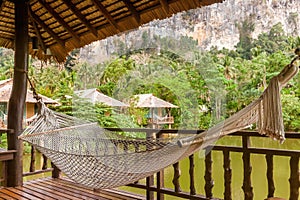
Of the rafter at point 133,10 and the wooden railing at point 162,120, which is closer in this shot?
the rafter at point 133,10

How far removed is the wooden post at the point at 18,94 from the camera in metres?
2.80

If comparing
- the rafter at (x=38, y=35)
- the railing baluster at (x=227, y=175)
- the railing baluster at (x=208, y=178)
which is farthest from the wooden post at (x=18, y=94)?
the railing baluster at (x=227, y=175)

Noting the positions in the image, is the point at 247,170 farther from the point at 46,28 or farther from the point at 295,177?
the point at 46,28

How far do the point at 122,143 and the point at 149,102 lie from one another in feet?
24.7

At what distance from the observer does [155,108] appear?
409 inches

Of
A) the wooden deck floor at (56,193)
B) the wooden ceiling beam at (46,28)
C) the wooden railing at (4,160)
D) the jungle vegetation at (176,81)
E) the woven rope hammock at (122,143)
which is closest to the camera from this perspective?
the woven rope hammock at (122,143)

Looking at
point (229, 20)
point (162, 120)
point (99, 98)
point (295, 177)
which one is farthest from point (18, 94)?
point (229, 20)

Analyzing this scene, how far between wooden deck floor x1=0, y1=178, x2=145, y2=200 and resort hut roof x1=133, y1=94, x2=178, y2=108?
6960 mm

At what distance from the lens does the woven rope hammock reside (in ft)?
4.32

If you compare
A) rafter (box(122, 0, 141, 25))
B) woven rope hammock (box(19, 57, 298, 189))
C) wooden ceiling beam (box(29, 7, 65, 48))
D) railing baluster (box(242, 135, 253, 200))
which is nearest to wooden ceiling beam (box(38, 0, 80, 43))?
wooden ceiling beam (box(29, 7, 65, 48))

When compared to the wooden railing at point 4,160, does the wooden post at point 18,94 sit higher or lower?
higher

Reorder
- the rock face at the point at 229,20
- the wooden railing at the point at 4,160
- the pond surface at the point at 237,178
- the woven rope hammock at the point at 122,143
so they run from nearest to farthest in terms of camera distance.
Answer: the woven rope hammock at the point at 122,143
the wooden railing at the point at 4,160
the pond surface at the point at 237,178
the rock face at the point at 229,20

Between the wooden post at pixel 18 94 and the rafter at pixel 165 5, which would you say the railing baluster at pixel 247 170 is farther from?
the wooden post at pixel 18 94

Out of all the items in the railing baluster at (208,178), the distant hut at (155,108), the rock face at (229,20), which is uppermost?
the rock face at (229,20)
